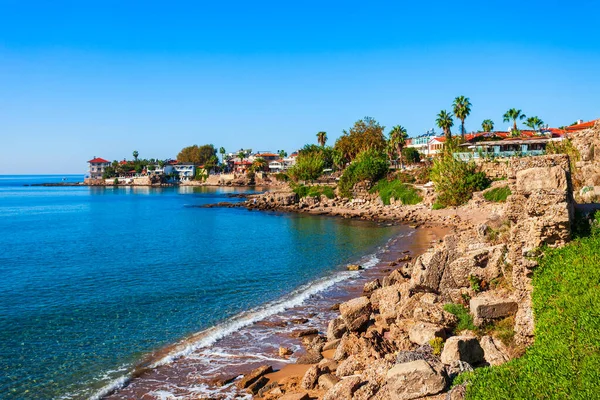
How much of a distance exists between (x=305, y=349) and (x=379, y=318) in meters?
3.27

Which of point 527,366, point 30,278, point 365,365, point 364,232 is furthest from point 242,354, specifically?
point 364,232

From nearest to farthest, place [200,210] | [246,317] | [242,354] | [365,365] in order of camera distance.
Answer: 1. [365,365]
2. [242,354]
3. [246,317]
4. [200,210]

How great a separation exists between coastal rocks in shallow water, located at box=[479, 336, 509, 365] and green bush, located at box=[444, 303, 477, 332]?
6.40ft

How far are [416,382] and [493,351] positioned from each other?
2949mm

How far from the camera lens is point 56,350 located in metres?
18.5

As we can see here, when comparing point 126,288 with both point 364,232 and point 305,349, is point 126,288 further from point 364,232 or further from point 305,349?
point 364,232

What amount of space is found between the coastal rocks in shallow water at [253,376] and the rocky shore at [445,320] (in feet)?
0.10

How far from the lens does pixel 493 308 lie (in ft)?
47.7

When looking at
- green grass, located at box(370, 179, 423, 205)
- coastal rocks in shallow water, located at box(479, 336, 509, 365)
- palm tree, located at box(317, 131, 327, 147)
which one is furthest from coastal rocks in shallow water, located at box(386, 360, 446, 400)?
palm tree, located at box(317, 131, 327, 147)

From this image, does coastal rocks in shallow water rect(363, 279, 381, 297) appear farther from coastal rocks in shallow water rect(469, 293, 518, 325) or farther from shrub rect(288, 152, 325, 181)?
shrub rect(288, 152, 325, 181)

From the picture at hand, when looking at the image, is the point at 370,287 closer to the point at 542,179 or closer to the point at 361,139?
the point at 542,179

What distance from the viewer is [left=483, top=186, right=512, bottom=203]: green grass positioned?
5381 cm

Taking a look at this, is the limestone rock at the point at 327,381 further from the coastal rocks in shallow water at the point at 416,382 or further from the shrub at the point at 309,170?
the shrub at the point at 309,170

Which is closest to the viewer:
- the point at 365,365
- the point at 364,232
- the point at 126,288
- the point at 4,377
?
the point at 365,365
